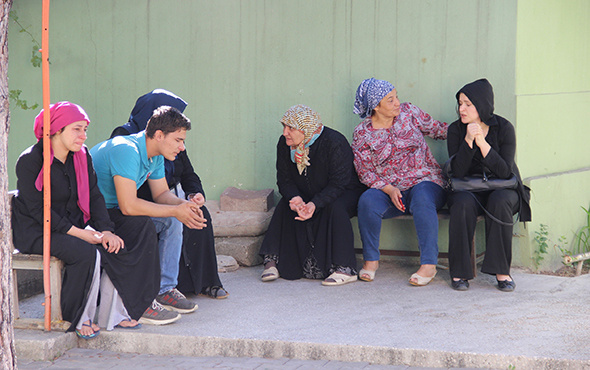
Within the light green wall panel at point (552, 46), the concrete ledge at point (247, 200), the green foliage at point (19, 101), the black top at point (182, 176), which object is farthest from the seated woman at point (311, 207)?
the green foliage at point (19, 101)

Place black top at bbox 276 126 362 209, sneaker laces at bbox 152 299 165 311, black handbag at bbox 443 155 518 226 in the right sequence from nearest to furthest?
sneaker laces at bbox 152 299 165 311
black handbag at bbox 443 155 518 226
black top at bbox 276 126 362 209

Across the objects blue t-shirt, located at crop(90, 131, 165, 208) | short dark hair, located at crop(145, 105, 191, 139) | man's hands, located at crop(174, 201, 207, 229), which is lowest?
man's hands, located at crop(174, 201, 207, 229)

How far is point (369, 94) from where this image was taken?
21.2ft

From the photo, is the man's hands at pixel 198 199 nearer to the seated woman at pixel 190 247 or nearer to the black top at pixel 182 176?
the seated woman at pixel 190 247

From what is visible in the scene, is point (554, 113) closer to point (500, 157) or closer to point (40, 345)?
point (500, 157)

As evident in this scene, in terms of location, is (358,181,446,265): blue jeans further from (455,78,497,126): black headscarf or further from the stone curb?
the stone curb

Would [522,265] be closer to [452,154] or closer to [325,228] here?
[452,154]

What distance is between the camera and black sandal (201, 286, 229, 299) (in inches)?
228

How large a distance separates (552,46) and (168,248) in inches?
159

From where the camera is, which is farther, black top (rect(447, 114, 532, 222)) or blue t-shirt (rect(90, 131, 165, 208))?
black top (rect(447, 114, 532, 222))

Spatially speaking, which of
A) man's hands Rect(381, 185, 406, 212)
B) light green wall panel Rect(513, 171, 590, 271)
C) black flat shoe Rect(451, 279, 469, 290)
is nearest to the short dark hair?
man's hands Rect(381, 185, 406, 212)

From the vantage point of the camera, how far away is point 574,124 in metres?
7.48

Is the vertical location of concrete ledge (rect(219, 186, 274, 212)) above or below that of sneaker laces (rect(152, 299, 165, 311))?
above

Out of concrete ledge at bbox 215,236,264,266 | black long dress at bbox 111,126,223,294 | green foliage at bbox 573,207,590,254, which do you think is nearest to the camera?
black long dress at bbox 111,126,223,294
